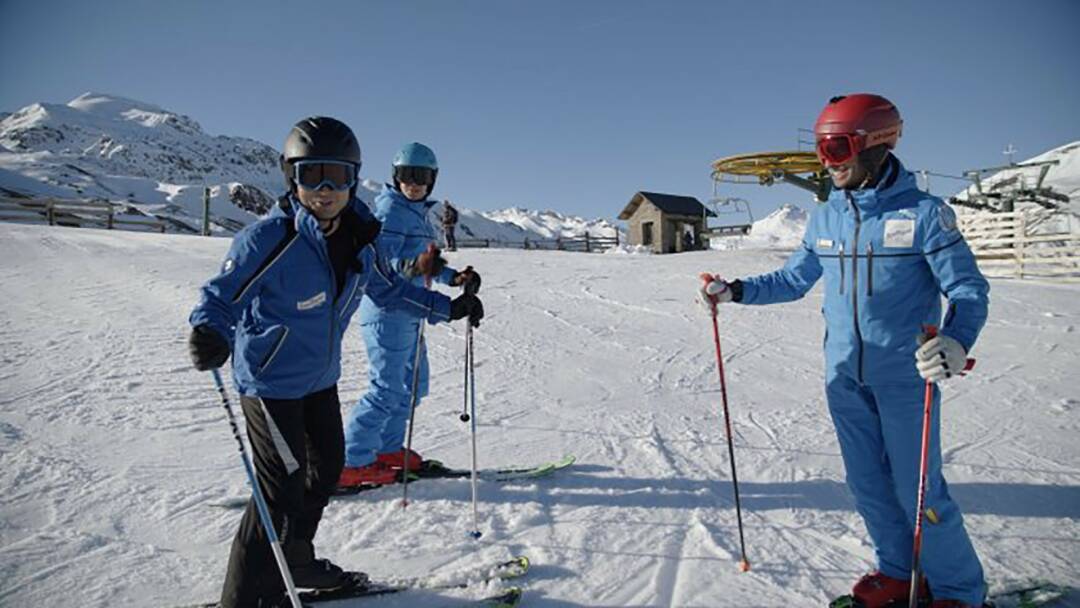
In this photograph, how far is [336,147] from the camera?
243 cm

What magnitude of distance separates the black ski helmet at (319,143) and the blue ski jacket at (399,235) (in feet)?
4.50

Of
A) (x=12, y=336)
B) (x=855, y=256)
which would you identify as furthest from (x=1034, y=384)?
(x=12, y=336)

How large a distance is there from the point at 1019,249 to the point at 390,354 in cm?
1981

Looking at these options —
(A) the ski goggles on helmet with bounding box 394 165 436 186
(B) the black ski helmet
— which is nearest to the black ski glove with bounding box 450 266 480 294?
(A) the ski goggles on helmet with bounding box 394 165 436 186

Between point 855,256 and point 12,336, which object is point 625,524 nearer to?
point 855,256

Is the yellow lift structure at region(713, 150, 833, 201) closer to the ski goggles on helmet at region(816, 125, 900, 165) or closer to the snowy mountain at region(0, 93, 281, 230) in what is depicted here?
the ski goggles on helmet at region(816, 125, 900, 165)

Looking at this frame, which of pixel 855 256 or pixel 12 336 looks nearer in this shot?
pixel 855 256

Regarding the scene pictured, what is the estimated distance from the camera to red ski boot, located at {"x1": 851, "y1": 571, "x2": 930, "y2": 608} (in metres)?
2.49

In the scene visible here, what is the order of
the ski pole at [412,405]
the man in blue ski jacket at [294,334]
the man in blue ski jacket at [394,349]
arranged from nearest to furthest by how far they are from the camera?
the man in blue ski jacket at [294,334]
the ski pole at [412,405]
the man in blue ski jacket at [394,349]

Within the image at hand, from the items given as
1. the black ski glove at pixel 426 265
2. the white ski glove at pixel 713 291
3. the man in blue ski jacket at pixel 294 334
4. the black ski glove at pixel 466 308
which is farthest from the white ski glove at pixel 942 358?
the black ski glove at pixel 426 265

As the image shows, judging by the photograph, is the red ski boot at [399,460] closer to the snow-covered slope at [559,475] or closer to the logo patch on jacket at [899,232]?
the snow-covered slope at [559,475]

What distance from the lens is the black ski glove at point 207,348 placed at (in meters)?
1.95

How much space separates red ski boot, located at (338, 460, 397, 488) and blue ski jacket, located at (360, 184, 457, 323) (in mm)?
1036

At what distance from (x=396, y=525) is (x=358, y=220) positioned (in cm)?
185
